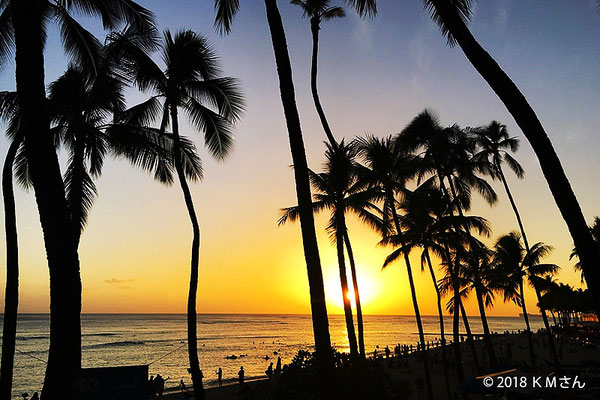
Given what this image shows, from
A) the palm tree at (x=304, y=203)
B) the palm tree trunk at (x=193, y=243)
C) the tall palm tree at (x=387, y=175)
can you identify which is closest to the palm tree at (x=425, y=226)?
the tall palm tree at (x=387, y=175)

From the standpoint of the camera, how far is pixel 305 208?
306 inches

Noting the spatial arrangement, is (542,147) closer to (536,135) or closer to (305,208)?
(536,135)

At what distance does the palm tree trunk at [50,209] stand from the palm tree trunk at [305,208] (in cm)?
397

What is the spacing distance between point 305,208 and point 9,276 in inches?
384

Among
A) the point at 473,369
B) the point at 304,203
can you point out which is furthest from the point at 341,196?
the point at 473,369

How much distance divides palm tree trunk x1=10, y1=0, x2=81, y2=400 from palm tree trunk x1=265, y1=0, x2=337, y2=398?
397 cm

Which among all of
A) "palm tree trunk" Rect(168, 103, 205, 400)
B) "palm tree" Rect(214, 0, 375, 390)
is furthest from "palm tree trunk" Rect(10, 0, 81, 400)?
"palm tree trunk" Rect(168, 103, 205, 400)

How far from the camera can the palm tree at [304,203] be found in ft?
22.4

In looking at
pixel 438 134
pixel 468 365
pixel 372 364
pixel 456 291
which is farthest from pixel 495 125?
pixel 372 364

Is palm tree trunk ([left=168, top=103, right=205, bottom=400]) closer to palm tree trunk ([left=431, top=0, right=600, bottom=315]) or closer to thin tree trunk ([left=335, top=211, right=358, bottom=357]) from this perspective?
thin tree trunk ([left=335, top=211, right=358, bottom=357])

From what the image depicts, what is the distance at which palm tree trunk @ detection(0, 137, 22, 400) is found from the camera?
10.4 metres

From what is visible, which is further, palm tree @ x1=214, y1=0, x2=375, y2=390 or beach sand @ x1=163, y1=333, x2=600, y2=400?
beach sand @ x1=163, y1=333, x2=600, y2=400

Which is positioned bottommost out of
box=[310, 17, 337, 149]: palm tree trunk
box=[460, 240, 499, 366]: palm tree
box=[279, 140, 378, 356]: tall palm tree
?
box=[460, 240, 499, 366]: palm tree

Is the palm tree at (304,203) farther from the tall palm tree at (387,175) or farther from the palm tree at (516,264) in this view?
the palm tree at (516,264)
